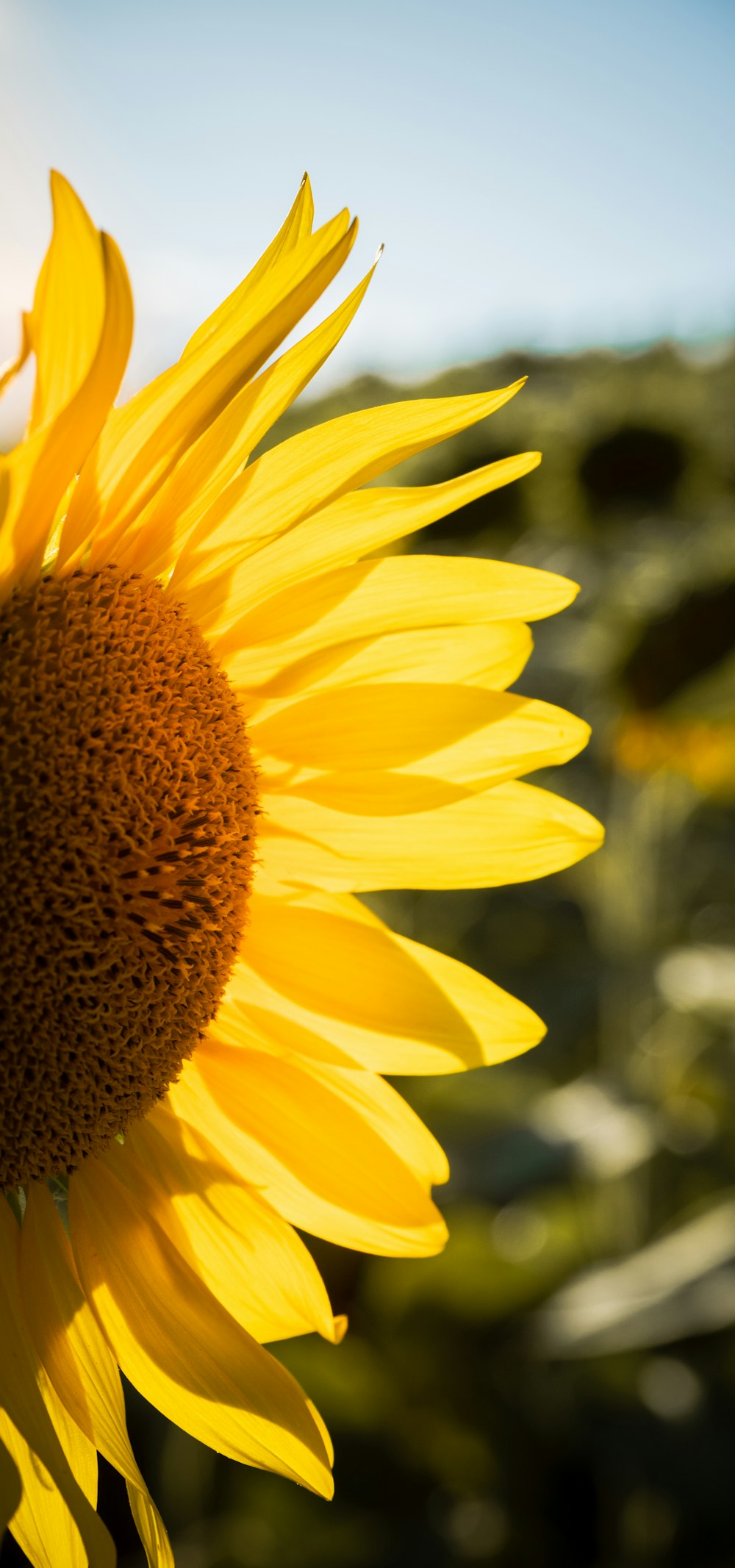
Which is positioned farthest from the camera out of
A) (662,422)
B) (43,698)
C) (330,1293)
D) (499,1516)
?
(662,422)

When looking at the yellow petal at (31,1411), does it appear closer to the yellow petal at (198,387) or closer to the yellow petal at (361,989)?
the yellow petal at (361,989)

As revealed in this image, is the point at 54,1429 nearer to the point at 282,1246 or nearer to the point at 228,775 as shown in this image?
the point at 282,1246

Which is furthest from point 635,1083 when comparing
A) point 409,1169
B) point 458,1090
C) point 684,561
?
point 409,1169

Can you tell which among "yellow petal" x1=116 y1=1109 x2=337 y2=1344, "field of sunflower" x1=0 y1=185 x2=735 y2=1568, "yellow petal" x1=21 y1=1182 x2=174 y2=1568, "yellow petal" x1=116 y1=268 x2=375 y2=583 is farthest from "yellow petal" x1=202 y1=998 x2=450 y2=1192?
"yellow petal" x1=116 y1=268 x2=375 y2=583

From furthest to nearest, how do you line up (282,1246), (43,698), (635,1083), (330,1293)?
(635,1083) → (330,1293) → (282,1246) → (43,698)

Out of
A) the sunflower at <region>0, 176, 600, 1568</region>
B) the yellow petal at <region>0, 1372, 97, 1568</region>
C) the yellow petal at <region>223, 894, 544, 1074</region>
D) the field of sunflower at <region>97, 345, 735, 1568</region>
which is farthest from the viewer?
the field of sunflower at <region>97, 345, 735, 1568</region>

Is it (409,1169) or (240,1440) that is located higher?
(409,1169)

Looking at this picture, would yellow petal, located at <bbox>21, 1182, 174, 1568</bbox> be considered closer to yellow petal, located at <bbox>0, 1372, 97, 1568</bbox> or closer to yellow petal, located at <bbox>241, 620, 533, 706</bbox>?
yellow petal, located at <bbox>0, 1372, 97, 1568</bbox>

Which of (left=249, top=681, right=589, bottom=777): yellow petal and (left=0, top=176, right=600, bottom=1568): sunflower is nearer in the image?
(left=0, top=176, right=600, bottom=1568): sunflower
